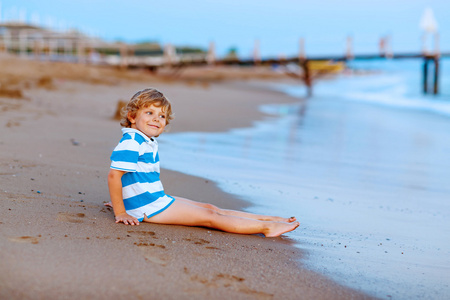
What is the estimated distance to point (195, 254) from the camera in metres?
2.64

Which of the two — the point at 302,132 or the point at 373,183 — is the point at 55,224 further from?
the point at 302,132

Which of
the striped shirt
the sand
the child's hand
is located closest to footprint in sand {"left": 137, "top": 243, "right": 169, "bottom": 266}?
the sand

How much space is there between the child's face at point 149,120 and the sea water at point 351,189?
3.52 ft

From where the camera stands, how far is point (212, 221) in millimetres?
3225

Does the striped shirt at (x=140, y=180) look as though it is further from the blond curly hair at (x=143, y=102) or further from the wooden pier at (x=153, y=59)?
the wooden pier at (x=153, y=59)

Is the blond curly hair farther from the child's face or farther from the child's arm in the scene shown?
the child's arm

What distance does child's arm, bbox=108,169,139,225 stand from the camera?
3045 millimetres

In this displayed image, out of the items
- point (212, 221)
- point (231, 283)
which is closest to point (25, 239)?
point (231, 283)

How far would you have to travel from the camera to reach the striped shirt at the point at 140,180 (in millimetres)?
3086

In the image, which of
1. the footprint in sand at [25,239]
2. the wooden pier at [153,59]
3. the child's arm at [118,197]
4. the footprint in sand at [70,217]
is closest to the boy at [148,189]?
the child's arm at [118,197]

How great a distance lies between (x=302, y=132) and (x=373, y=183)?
4051mm

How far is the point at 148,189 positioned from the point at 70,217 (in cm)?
46

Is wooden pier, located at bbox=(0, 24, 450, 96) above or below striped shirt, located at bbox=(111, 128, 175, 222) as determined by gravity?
above

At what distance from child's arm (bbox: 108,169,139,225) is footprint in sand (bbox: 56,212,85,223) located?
0.20 metres
